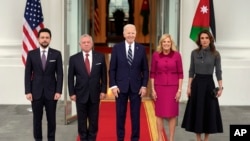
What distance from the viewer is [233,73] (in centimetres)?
937

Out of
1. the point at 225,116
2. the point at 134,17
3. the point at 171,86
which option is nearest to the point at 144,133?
the point at 171,86

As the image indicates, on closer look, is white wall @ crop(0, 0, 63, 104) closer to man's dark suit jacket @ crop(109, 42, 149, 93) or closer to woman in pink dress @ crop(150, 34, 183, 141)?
man's dark suit jacket @ crop(109, 42, 149, 93)

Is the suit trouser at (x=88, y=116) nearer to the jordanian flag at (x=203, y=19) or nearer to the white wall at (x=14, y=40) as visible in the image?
the jordanian flag at (x=203, y=19)

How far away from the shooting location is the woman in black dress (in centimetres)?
582

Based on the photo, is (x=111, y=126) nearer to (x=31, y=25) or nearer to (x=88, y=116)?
(x=88, y=116)

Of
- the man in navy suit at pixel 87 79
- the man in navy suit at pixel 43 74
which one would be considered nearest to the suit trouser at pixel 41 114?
the man in navy suit at pixel 43 74

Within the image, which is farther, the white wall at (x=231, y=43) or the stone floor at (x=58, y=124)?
the white wall at (x=231, y=43)

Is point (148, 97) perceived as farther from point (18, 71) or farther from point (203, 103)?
point (203, 103)

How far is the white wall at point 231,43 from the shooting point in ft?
30.7

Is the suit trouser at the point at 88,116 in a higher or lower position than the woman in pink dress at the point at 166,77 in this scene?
lower

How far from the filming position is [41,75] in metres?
5.68

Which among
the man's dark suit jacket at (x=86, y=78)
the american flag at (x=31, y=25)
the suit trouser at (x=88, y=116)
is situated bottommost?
the suit trouser at (x=88, y=116)

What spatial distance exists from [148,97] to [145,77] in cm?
404

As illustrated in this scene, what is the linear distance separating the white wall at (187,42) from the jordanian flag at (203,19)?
0.81m
